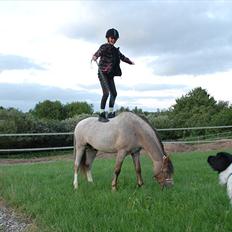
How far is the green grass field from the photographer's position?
6.33m

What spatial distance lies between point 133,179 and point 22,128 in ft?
70.3

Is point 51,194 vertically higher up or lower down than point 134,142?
lower down

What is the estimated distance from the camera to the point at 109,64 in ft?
33.0

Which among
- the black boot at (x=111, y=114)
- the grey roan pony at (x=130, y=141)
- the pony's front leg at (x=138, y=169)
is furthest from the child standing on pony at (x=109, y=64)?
the pony's front leg at (x=138, y=169)

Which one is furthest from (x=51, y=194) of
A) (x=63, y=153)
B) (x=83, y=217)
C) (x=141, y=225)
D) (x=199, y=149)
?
(x=63, y=153)

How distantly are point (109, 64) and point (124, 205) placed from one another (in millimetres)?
3652

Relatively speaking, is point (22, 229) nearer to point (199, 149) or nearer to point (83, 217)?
point (83, 217)

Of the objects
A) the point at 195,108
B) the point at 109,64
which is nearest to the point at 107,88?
the point at 109,64

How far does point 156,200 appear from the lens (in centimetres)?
781

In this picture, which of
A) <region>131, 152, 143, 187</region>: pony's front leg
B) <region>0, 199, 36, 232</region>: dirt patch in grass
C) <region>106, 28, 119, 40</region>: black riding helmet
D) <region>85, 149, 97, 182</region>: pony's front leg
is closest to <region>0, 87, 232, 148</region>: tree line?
<region>85, 149, 97, 182</region>: pony's front leg

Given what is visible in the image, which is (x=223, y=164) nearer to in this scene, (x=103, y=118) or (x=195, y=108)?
(x=103, y=118)

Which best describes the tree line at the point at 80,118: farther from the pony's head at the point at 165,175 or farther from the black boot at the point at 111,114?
the pony's head at the point at 165,175

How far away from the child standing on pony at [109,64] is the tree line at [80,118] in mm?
5431

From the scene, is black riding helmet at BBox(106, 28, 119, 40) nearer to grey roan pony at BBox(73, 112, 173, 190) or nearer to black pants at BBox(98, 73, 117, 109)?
black pants at BBox(98, 73, 117, 109)
